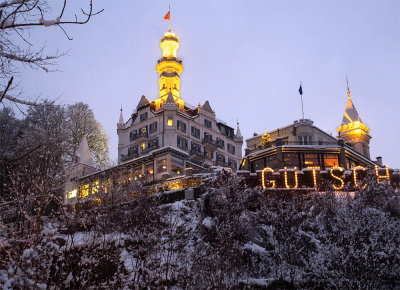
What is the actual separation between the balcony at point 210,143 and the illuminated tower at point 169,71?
6.80m

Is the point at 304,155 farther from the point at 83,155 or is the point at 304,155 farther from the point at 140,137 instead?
the point at 83,155

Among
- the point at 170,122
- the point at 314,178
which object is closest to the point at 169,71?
the point at 170,122

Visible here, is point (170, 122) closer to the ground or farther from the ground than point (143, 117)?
closer to the ground

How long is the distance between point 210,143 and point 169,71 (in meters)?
16.7

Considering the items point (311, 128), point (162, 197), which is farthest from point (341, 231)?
point (311, 128)

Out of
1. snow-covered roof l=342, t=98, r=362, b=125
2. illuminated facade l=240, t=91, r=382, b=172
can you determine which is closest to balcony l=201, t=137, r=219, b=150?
illuminated facade l=240, t=91, r=382, b=172

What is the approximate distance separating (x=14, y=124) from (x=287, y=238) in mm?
41691

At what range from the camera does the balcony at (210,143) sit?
62.7 metres

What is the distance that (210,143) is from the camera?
63.0 metres

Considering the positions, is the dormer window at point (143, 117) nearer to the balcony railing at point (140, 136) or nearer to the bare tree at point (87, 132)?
the balcony railing at point (140, 136)

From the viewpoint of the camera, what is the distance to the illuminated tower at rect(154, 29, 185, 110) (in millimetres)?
68000

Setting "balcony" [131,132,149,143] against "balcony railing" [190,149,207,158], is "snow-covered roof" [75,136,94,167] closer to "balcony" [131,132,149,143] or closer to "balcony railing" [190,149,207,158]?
"balcony" [131,132,149,143]


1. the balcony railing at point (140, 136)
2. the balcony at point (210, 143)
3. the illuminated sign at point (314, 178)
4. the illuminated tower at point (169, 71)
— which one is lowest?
the illuminated sign at point (314, 178)

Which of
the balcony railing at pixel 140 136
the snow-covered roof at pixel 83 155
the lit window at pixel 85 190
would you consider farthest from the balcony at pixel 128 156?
the lit window at pixel 85 190
